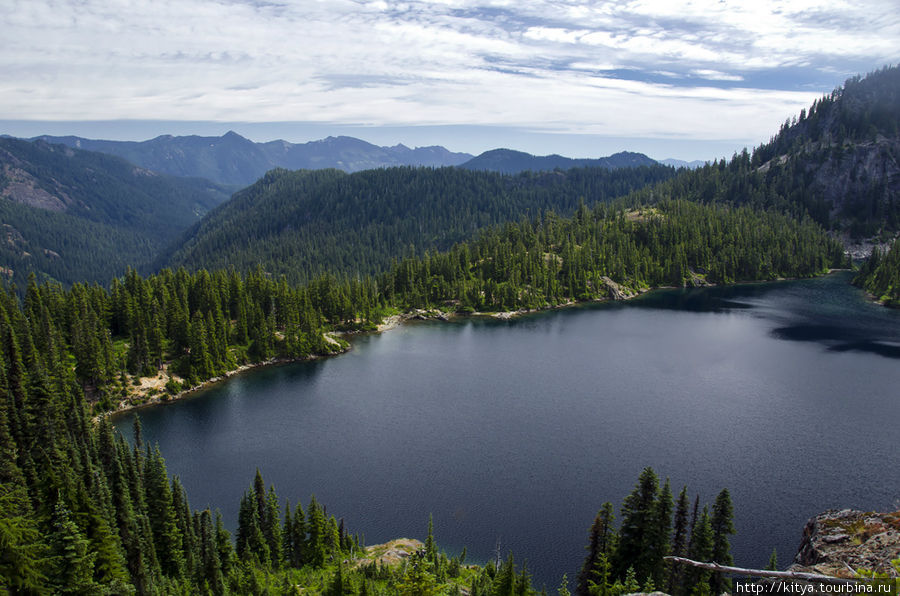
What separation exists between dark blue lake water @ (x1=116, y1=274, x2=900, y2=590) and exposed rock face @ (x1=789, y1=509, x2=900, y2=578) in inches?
612

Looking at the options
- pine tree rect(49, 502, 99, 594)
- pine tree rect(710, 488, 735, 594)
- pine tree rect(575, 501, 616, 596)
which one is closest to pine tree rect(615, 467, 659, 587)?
pine tree rect(575, 501, 616, 596)

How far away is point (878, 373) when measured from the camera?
366 feet

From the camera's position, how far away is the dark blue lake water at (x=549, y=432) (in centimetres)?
6369

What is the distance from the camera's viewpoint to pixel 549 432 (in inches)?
3329

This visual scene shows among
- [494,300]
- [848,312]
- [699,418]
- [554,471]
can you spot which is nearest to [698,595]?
[554,471]

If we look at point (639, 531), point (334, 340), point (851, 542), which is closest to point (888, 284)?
point (334, 340)

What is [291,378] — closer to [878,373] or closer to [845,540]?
[845,540]

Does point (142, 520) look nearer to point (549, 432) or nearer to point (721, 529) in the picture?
point (549, 432)

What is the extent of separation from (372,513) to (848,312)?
168124 mm

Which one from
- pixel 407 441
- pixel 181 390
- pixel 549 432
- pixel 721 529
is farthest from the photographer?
pixel 181 390

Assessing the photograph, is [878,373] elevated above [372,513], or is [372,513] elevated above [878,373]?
[878,373]

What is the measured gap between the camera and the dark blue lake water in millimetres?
63688

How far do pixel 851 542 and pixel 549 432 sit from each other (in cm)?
4921

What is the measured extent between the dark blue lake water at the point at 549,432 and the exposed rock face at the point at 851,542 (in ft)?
51.0
